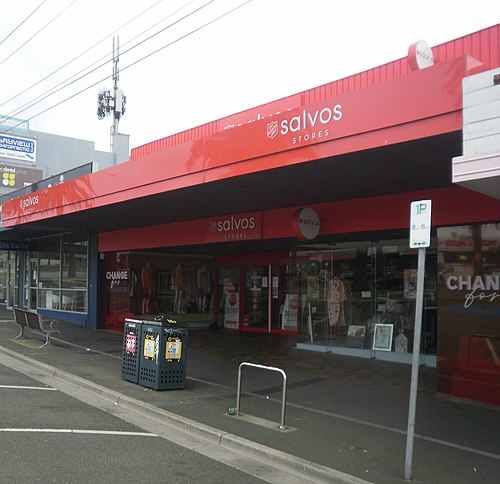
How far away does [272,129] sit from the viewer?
752cm

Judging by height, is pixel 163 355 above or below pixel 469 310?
below

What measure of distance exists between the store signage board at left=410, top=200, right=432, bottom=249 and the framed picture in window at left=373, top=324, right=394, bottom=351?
25.4 ft

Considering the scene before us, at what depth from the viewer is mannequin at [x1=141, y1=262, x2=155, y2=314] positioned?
721 inches

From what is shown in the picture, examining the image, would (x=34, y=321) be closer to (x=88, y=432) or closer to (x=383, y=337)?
(x=88, y=432)

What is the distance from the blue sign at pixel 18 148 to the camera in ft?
124

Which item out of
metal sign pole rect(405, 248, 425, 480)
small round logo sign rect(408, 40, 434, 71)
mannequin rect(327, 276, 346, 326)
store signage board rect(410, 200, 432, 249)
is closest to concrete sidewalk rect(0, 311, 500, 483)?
metal sign pole rect(405, 248, 425, 480)

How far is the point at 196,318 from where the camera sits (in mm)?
19219

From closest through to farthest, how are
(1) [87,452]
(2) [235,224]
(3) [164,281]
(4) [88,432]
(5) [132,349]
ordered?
(1) [87,452]
(4) [88,432]
(5) [132,349]
(2) [235,224]
(3) [164,281]

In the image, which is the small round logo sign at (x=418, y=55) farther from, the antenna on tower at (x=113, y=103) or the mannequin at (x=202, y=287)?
the antenna on tower at (x=113, y=103)

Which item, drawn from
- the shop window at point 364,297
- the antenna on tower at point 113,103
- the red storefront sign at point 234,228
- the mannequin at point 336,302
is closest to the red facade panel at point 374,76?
the red storefront sign at point 234,228

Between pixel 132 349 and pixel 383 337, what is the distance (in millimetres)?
6080

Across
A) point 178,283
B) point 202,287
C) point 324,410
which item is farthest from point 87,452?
Result: point 202,287

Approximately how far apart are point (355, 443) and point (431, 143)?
11.6ft

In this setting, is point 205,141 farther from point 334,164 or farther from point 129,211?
point 129,211
